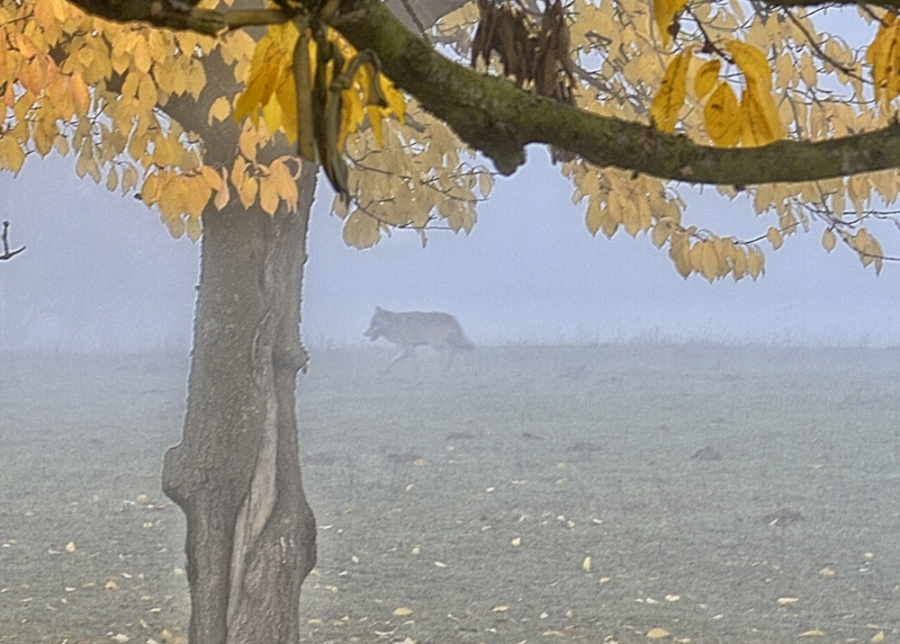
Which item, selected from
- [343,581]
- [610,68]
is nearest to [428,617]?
[343,581]

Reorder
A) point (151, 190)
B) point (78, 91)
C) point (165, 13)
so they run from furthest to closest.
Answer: point (151, 190) < point (78, 91) < point (165, 13)

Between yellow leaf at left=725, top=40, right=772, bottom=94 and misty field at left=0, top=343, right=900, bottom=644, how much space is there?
2.16 metres

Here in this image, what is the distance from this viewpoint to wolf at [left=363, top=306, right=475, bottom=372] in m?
3.21

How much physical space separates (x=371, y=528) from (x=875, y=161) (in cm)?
245

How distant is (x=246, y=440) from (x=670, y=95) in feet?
5.08

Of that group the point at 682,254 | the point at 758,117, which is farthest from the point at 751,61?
the point at 682,254

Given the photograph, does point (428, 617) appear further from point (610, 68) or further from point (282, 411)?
point (610, 68)

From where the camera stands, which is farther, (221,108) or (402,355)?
(402,355)

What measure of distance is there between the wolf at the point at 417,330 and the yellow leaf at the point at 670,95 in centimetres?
256

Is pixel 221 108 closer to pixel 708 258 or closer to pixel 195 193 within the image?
pixel 195 193

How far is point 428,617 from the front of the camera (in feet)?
8.59

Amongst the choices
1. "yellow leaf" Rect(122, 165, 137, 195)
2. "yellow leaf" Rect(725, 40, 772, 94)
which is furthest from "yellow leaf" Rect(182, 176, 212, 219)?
"yellow leaf" Rect(725, 40, 772, 94)

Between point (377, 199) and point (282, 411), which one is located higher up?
point (377, 199)

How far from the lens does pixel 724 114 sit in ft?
2.07
